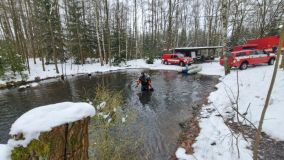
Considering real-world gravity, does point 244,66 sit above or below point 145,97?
above

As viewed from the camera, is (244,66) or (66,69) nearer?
(244,66)

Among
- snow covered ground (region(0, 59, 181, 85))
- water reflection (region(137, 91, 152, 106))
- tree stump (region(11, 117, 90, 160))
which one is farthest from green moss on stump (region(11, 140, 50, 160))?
snow covered ground (region(0, 59, 181, 85))

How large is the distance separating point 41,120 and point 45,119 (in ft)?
0.10

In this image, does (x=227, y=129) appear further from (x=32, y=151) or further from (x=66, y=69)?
(x=66, y=69)

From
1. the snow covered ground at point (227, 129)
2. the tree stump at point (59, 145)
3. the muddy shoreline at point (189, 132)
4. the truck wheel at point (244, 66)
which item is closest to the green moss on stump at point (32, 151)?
the tree stump at point (59, 145)

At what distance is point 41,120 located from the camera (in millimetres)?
1526

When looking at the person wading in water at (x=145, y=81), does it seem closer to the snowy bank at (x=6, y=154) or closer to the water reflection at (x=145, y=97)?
the water reflection at (x=145, y=97)

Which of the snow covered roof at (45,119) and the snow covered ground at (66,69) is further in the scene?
the snow covered ground at (66,69)

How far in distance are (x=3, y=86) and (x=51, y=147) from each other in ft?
65.4

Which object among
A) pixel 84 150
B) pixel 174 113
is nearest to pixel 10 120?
pixel 174 113

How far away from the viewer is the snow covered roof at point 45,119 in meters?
1.48

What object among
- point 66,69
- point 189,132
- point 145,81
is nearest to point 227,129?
point 189,132

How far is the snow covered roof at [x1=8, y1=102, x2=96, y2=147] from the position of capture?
1.48 m

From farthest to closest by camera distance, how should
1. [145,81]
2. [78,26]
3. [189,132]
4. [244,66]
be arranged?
[78,26] < [244,66] < [145,81] < [189,132]
